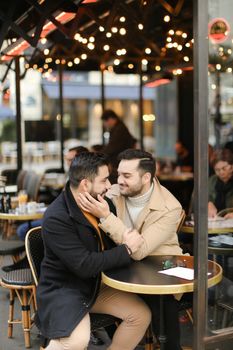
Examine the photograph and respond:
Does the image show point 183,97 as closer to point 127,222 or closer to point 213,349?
point 127,222

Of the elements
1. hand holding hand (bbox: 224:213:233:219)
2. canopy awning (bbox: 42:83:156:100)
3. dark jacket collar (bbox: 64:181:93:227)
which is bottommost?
hand holding hand (bbox: 224:213:233:219)

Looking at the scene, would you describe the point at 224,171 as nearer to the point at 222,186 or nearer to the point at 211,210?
the point at 222,186

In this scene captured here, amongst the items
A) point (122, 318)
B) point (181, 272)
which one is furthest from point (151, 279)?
point (122, 318)

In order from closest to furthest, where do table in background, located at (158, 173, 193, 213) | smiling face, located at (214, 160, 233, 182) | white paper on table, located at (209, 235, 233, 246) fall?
white paper on table, located at (209, 235, 233, 246) → smiling face, located at (214, 160, 233, 182) → table in background, located at (158, 173, 193, 213)

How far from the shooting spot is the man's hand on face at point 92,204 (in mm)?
3107

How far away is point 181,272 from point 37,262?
1.06 metres

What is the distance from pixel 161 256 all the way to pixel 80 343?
32.5 inches

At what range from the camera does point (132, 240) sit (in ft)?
10.4

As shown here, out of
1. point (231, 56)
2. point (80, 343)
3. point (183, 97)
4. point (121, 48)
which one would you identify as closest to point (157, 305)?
point (80, 343)

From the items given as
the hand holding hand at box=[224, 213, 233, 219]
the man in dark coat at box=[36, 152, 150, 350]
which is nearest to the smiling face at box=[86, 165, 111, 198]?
the man in dark coat at box=[36, 152, 150, 350]

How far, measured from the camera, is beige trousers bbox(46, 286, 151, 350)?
3.00m

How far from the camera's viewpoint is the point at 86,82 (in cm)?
2025

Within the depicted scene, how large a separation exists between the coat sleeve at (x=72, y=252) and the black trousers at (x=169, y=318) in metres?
0.43

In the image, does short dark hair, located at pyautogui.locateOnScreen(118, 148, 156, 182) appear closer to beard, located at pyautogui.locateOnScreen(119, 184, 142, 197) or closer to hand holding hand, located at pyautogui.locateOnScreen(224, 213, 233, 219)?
beard, located at pyautogui.locateOnScreen(119, 184, 142, 197)
